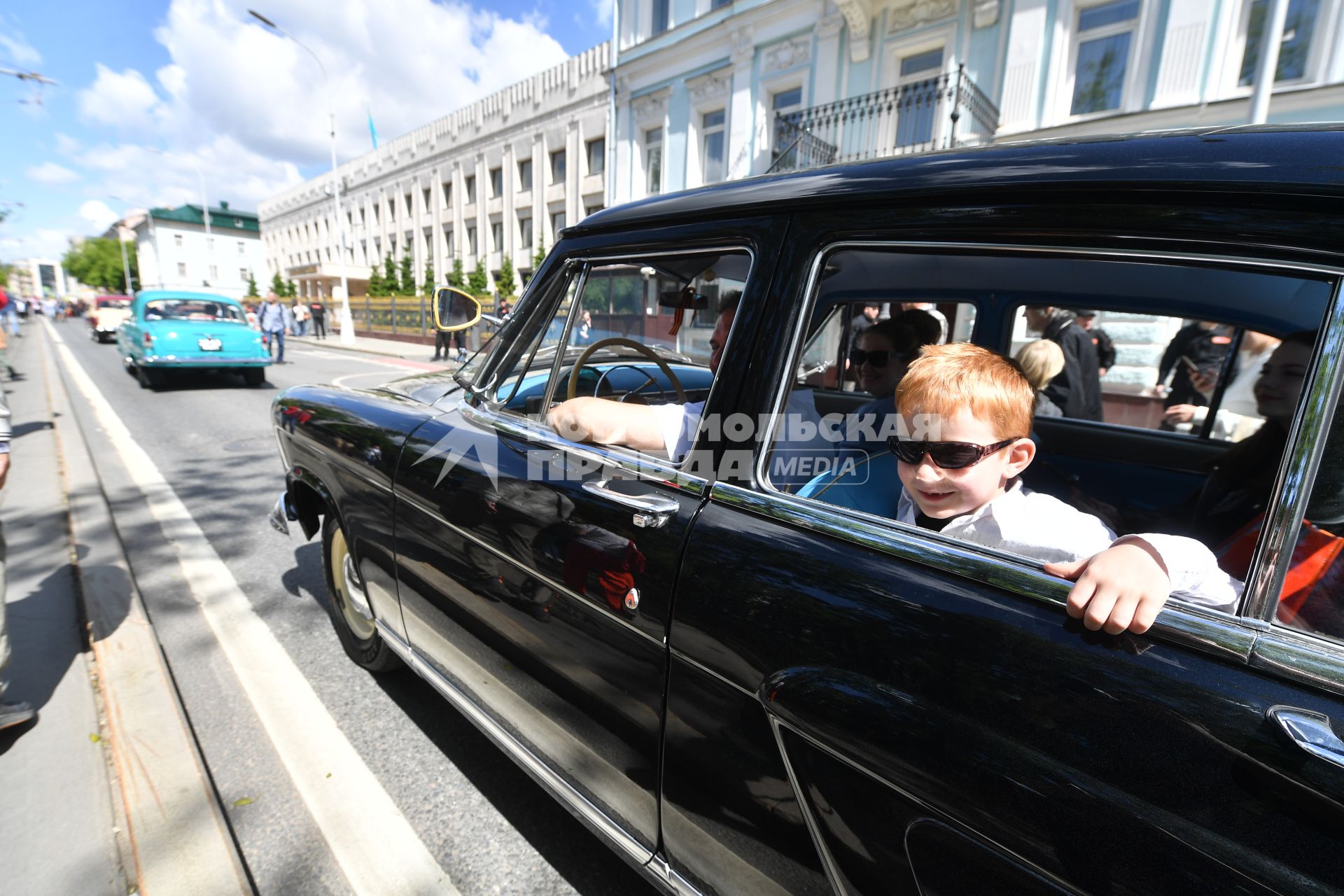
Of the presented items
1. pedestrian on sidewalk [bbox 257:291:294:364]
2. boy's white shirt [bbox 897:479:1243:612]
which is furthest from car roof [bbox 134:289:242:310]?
boy's white shirt [bbox 897:479:1243:612]

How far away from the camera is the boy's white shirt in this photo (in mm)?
911

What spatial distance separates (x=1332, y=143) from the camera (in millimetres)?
812

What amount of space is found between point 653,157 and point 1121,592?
67.1ft

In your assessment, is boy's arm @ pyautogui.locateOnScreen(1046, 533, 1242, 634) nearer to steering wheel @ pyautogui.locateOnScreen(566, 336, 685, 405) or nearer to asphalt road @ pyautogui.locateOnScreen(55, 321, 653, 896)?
steering wheel @ pyautogui.locateOnScreen(566, 336, 685, 405)

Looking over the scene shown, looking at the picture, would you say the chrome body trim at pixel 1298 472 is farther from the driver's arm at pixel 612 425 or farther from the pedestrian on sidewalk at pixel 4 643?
the pedestrian on sidewalk at pixel 4 643

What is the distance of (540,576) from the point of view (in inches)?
60.0

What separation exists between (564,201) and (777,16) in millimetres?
13194

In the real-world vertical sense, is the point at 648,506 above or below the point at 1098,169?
below

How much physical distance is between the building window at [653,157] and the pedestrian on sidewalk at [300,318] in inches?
671

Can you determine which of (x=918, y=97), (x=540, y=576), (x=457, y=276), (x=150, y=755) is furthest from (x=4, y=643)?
(x=457, y=276)

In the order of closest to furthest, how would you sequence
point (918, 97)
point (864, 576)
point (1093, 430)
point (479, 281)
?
1. point (864, 576)
2. point (1093, 430)
3. point (918, 97)
4. point (479, 281)

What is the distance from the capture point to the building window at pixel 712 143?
1660 cm

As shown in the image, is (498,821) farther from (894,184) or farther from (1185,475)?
(1185,475)

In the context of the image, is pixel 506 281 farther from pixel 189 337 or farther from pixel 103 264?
pixel 103 264
